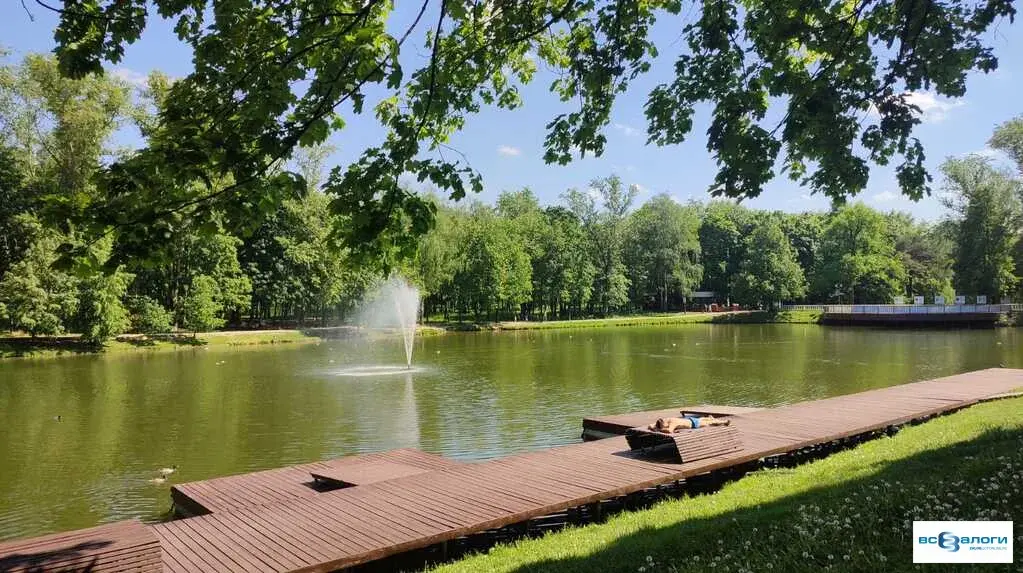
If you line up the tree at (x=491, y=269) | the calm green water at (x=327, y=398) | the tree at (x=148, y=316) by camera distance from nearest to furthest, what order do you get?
1. the calm green water at (x=327, y=398)
2. the tree at (x=148, y=316)
3. the tree at (x=491, y=269)

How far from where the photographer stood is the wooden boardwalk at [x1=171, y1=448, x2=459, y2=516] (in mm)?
10820

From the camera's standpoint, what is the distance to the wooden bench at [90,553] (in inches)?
229

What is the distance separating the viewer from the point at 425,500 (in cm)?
945

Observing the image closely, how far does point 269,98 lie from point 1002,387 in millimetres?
21912

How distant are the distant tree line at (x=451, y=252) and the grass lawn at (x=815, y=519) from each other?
13.0ft

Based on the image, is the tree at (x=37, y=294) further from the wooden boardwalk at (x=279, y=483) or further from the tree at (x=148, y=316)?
the wooden boardwalk at (x=279, y=483)

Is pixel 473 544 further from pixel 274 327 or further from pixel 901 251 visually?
pixel 901 251

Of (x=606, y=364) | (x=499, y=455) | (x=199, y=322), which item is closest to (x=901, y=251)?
(x=606, y=364)

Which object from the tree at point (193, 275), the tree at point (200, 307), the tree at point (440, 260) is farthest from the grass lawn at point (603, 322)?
the tree at point (200, 307)

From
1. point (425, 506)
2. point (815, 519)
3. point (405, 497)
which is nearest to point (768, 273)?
point (405, 497)

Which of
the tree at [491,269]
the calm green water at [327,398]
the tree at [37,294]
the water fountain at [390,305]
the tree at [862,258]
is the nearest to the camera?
the calm green water at [327,398]

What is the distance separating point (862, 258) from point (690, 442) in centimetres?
8126

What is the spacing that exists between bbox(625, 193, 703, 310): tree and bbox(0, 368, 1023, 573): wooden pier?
74.6 metres

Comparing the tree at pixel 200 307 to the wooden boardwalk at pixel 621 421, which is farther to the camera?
the tree at pixel 200 307
